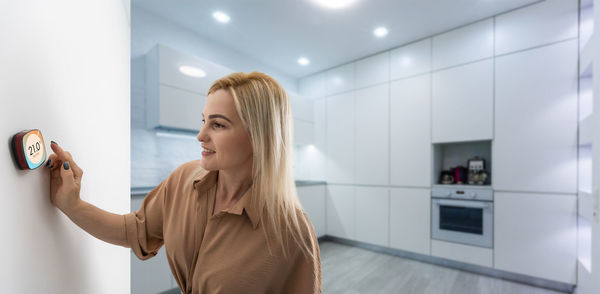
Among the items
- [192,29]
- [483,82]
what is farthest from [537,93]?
[192,29]

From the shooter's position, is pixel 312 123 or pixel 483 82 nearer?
pixel 483 82

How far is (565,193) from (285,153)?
2.91 m

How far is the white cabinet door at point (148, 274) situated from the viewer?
6.46 feet

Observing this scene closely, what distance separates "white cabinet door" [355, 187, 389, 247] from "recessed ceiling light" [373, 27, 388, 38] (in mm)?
1938

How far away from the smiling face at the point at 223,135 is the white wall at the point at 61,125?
30cm

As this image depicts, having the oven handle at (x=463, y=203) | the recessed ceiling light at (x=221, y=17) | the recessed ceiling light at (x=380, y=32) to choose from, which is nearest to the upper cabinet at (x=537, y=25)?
the recessed ceiling light at (x=380, y=32)

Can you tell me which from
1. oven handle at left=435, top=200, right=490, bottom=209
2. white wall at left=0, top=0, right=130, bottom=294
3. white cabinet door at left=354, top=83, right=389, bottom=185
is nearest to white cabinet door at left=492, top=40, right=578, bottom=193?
oven handle at left=435, top=200, right=490, bottom=209

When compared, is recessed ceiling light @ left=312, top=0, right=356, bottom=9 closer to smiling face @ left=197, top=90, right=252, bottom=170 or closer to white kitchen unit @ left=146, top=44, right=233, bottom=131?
white kitchen unit @ left=146, top=44, right=233, bottom=131

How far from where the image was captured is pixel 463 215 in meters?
2.84

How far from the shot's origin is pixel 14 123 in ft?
1.36

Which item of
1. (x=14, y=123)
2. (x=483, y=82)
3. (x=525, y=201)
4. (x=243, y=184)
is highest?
(x=483, y=82)

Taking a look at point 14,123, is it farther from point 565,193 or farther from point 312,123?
point 312,123

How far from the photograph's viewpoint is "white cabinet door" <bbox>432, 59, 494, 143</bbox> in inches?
108

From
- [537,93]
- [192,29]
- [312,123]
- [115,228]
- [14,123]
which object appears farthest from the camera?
[312,123]
